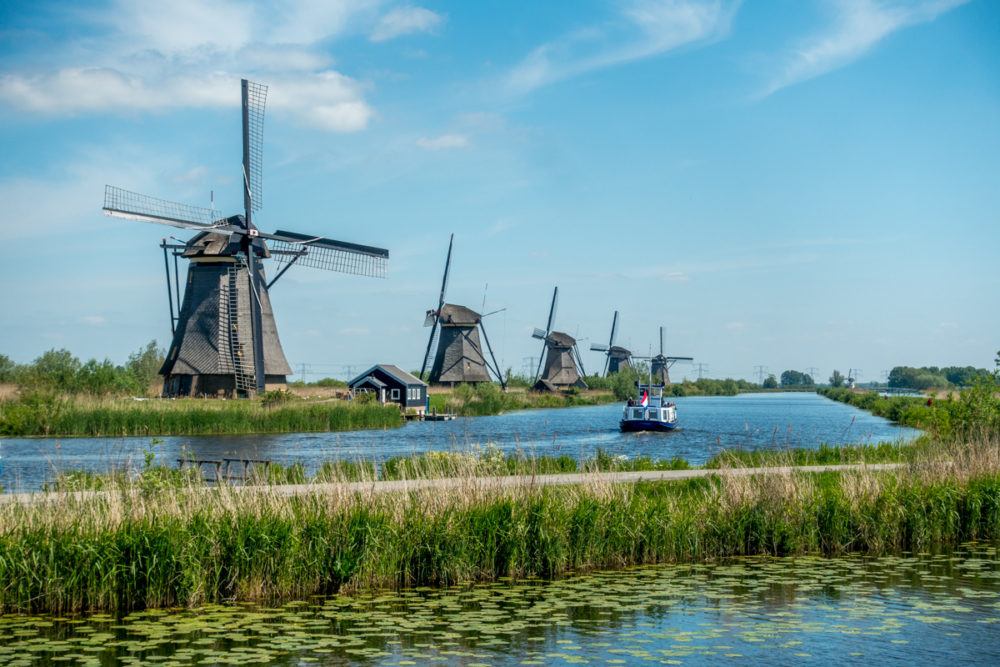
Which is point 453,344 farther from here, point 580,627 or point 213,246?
point 580,627

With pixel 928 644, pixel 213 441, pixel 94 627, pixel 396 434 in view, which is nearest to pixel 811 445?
pixel 396 434

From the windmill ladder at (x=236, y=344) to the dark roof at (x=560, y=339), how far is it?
51.3 meters

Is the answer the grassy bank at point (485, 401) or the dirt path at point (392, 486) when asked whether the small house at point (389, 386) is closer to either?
the grassy bank at point (485, 401)

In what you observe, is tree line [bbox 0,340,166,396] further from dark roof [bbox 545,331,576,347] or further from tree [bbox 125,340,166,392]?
dark roof [bbox 545,331,576,347]

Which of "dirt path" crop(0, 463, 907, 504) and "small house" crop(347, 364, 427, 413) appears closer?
"dirt path" crop(0, 463, 907, 504)

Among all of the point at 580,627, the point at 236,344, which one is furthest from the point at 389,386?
the point at 580,627

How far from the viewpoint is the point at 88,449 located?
2858 centimetres

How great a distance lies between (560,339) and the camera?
90438mm

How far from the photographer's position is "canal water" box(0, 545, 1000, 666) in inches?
324

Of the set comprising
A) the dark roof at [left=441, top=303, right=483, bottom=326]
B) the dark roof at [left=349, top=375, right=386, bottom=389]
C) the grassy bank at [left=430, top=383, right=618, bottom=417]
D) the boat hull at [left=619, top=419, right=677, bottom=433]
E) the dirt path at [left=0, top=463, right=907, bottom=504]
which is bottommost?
the boat hull at [left=619, top=419, right=677, bottom=433]

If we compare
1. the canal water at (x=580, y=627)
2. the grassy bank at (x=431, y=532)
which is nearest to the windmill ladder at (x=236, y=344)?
the grassy bank at (x=431, y=532)

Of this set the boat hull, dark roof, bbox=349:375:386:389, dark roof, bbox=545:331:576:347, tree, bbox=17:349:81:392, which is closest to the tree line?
tree, bbox=17:349:81:392

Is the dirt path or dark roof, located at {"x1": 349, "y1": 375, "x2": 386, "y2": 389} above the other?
dark roof, located at {"x1": 349, "y1": 375, "x2": 386, "y2": 389}

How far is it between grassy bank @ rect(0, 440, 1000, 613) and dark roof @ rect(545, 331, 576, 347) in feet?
246
